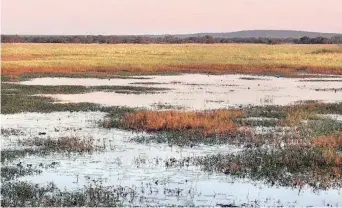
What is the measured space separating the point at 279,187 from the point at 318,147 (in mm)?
Result: 5053

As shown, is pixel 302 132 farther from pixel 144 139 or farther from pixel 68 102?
pixel 68 102

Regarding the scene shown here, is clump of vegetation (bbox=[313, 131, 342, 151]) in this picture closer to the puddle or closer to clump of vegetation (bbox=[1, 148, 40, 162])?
clump of vegetation (bbox=[1, 148, 40, 162])

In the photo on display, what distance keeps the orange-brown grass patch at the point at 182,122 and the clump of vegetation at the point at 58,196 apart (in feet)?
26.5

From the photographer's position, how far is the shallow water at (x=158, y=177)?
42.5 feet

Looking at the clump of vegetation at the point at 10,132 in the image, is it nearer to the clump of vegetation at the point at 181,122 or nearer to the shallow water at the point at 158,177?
the shallow water at the point at 158,177

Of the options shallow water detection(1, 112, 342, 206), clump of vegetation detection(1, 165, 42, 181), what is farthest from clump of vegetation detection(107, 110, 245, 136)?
clump of vegetation detection(1, 165, 42, 181)

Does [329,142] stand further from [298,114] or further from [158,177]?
[298,114]

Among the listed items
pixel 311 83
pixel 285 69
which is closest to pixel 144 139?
pixel 311 83

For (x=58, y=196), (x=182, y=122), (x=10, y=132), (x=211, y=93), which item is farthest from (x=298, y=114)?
(x=58, y=196)

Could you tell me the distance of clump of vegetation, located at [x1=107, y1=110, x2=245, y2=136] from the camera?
856 inches

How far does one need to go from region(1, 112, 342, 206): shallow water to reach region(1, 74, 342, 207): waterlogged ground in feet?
0.07

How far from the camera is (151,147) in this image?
18766 mm

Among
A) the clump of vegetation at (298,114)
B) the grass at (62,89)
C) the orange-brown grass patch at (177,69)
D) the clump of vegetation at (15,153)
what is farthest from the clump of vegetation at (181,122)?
the orange-brown grass patch at (177,69)

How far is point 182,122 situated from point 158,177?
794 centimetres
